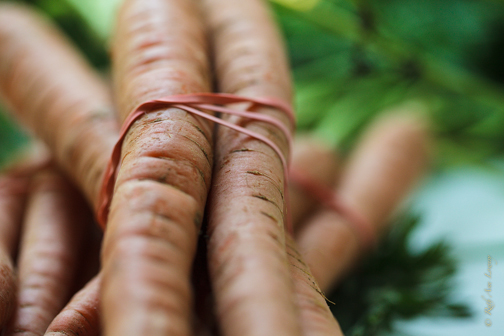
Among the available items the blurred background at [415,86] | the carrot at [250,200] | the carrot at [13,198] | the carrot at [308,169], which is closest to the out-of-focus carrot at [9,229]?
the carrot at [13,198]

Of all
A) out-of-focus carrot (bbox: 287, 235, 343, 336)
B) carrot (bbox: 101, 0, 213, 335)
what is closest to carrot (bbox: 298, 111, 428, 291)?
out-of-focus carrot (bbox: 287, 235, 343, 336)

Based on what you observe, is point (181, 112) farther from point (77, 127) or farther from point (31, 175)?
point (31, 175)

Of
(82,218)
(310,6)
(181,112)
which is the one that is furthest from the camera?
(310,6)

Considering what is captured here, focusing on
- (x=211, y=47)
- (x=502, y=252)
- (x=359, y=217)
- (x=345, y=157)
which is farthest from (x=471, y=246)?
(x=211, y=47)

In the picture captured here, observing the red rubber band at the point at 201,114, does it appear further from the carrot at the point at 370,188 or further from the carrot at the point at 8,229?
the carrot at the point at 370,188

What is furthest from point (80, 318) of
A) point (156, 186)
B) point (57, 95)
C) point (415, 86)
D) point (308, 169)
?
point (415, 86)

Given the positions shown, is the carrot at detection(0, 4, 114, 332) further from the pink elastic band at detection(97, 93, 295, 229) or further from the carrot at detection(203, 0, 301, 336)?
the carrot at detection(203, 0, 301, 336)

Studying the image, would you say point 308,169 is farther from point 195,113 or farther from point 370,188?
point 195,113
